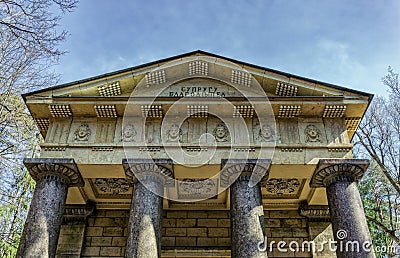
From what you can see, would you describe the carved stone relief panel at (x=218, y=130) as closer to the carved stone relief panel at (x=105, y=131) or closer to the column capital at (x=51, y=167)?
the carved stone relief panel at (x=105, y=131)

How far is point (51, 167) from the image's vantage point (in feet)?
37.0

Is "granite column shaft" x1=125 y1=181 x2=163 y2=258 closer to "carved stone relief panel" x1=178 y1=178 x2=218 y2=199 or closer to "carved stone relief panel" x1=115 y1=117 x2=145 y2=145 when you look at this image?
"carved stone relief panel" x1=115 y1=117 x2=145 y2=145

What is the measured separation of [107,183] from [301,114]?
7.25 m

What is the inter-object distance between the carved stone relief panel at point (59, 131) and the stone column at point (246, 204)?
5.22 meters

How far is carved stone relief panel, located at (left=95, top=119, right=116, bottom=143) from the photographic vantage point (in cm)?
1212

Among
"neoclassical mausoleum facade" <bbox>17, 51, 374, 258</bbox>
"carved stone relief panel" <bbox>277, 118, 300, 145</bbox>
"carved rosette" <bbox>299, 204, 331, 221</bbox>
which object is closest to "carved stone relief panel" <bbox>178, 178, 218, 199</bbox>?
"neoclassical mausoleum facade" <bbox>17, 51, 374, 258</bbox>

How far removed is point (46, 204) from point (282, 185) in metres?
7.96

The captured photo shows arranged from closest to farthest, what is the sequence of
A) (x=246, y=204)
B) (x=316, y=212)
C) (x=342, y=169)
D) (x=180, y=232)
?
(x=246, y=204) < (x=342, y=169) < (x=316, y=212) < (x=180, y=232)

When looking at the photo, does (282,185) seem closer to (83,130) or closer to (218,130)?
(218,130)

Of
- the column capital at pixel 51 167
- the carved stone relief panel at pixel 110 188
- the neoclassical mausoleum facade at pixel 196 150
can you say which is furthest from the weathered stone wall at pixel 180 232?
the column capital at pixel 51 167

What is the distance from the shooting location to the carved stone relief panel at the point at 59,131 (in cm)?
1209

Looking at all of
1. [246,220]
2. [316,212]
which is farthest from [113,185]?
[316,212]

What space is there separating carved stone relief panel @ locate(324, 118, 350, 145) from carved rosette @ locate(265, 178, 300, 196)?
2186 mm

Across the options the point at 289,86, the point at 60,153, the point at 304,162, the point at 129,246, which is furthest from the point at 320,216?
the point at 60,153
